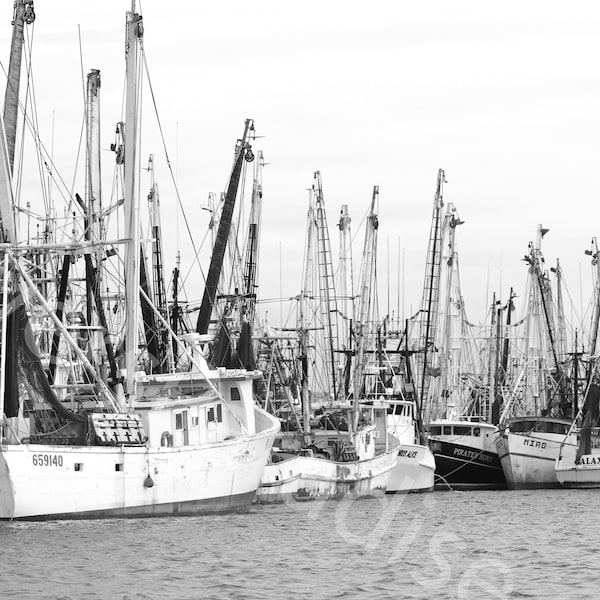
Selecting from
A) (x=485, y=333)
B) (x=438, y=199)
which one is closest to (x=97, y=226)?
(x=438, y=199)

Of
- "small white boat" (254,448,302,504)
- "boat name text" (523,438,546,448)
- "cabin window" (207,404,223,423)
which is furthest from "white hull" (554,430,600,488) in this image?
"cabin window" (207,404,223,423)

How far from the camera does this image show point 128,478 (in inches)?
1923

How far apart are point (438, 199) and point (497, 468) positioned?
60.0 ft

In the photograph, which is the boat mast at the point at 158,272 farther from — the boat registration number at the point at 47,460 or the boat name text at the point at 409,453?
the boat registration number at the point at 47,460

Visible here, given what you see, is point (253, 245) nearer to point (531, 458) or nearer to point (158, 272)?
A: point (158, 272)

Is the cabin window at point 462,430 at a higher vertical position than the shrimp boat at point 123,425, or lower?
lower

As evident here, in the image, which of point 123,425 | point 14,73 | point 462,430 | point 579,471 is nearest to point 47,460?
point 123,425

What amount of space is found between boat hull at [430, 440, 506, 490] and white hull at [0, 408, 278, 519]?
33.9 meters

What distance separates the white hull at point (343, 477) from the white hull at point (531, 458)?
43.7ft

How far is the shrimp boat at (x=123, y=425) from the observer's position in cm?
4644

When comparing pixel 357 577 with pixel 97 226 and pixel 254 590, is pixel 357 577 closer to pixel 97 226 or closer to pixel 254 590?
pixel 254 590

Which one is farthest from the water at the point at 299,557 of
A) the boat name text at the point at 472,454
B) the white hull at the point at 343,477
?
the boat name text at the point at 472,454

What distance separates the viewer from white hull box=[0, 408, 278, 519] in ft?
150

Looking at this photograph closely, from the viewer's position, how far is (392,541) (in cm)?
4797
